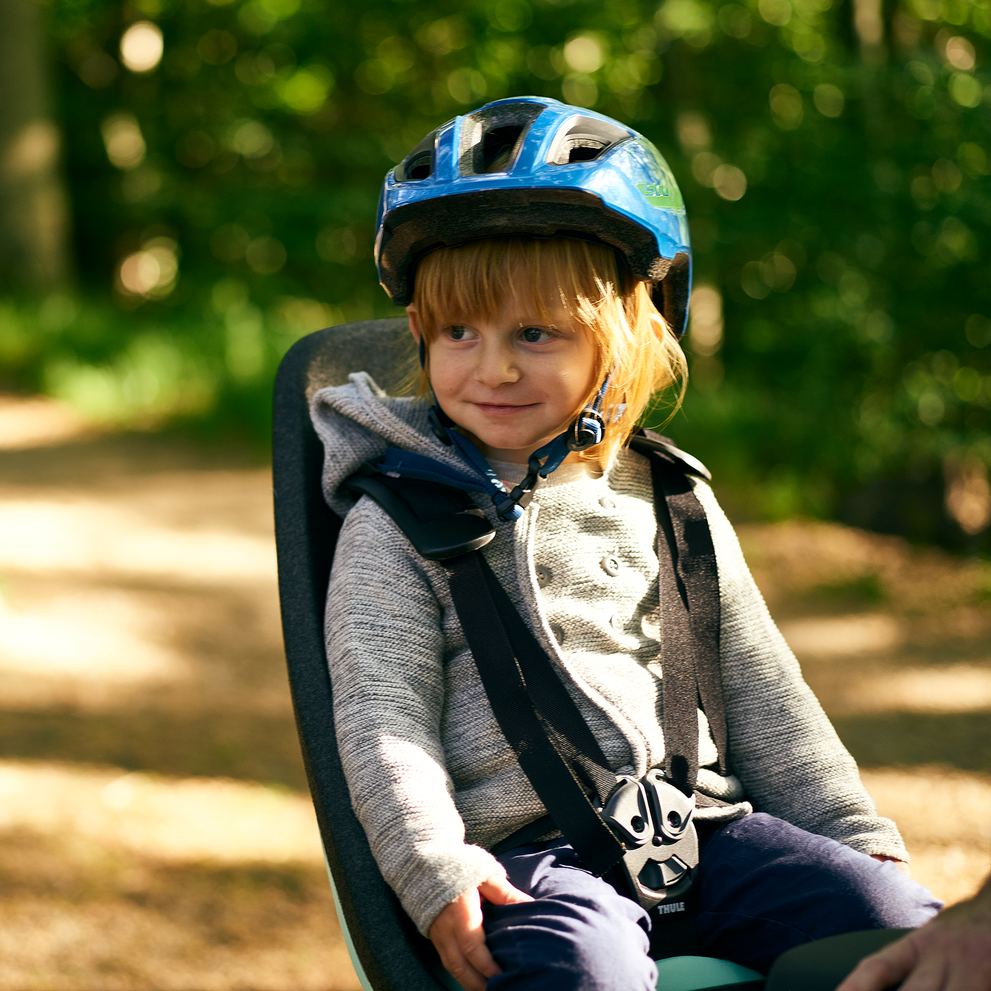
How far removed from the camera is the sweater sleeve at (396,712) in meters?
1.52

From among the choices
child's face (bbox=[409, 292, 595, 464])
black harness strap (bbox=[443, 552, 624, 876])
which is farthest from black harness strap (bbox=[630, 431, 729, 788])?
child's face (bbox=[409, 292, 595, 464])

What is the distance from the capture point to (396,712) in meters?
1.65

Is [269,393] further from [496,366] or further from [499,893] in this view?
[499,893]

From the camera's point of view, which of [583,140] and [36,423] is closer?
[583,140]

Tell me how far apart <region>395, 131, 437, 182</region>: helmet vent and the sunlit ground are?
6.70 feet

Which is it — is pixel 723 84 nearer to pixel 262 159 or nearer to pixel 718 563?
pixel 262 159

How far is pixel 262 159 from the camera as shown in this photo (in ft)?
42.9

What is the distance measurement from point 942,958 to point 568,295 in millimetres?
1124

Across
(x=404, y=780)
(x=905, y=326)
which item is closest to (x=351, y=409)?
(x=404, y=780)

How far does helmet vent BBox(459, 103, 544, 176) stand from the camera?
6.04 feet

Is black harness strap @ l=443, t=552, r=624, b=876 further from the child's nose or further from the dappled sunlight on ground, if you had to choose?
the dappled sunlight on ground

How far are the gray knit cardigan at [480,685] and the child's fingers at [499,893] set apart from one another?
0.06ft

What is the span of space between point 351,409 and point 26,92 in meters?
10.3

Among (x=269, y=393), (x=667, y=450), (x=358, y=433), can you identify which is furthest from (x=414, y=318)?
(x=269, y=393)
